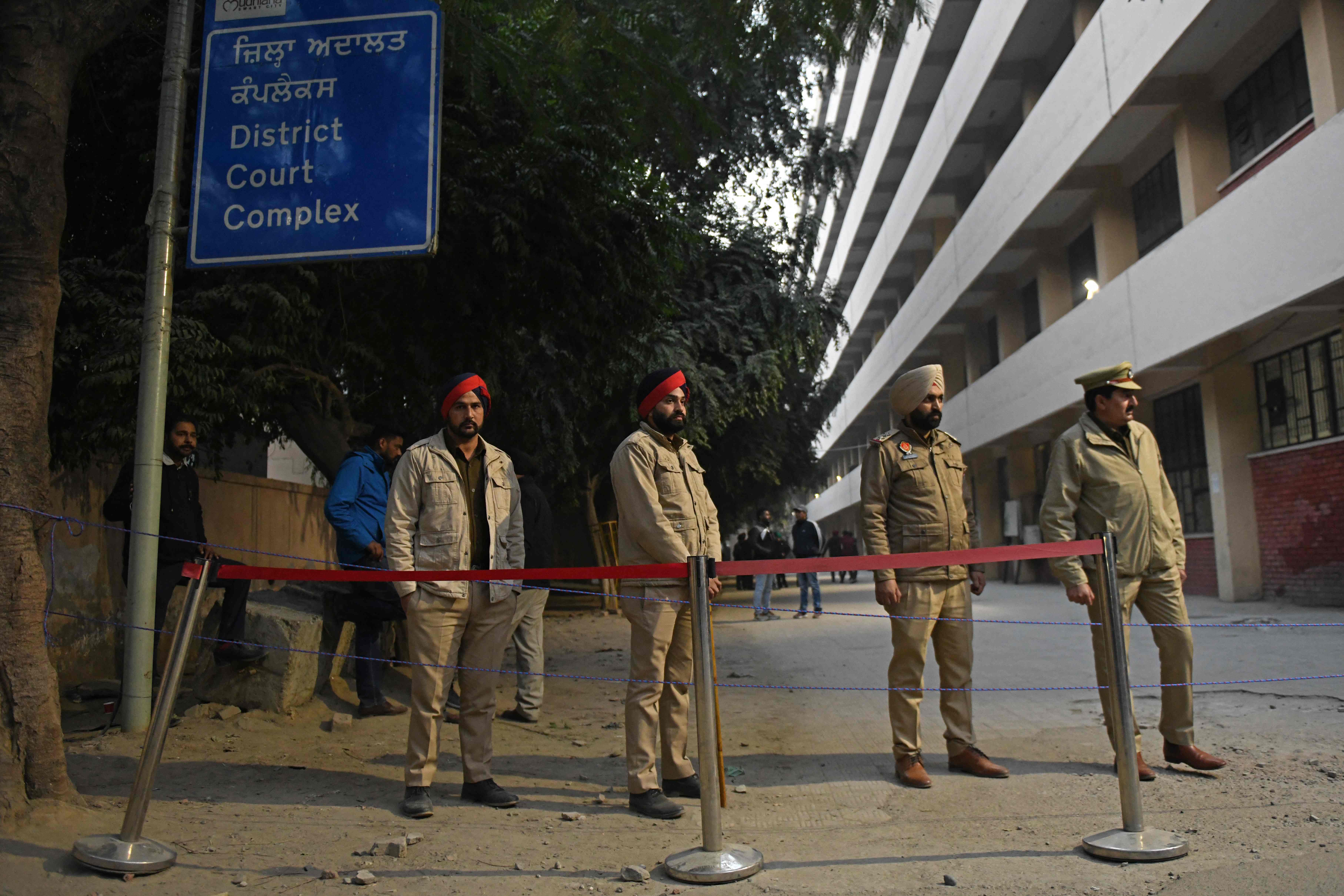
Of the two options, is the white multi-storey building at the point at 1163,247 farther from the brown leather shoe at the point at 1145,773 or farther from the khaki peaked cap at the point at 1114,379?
the brown leather shoe at the point at 1145,773

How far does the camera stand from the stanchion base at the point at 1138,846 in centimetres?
352

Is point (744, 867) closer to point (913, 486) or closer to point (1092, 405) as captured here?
point (913, 486)

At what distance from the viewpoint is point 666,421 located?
16.3ft

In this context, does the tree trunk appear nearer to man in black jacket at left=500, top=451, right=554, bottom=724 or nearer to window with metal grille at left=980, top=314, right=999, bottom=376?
man in black jacket at left=500, top=451, right=554, bottom=724

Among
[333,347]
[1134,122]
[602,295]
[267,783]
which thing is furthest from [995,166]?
[267,783]

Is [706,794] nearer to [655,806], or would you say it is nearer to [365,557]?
[655,806]

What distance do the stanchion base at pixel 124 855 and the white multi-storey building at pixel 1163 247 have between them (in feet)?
19.3

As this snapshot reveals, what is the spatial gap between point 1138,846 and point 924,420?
7.71 feet

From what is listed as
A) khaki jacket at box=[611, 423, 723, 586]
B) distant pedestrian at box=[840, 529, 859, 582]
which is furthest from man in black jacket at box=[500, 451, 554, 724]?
distant pedestrian at box=[840, 529, 859, 582]

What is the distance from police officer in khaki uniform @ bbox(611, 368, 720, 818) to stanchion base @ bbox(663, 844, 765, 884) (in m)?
0.89

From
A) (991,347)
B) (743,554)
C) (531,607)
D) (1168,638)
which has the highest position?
(991,347)

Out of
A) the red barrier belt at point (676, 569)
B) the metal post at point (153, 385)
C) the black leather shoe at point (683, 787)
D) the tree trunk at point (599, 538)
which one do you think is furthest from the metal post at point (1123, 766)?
the tree trunk at point (599, 538)

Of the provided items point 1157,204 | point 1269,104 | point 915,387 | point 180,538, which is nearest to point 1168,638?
point 915,387

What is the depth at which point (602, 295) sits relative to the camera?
8.73 meters
